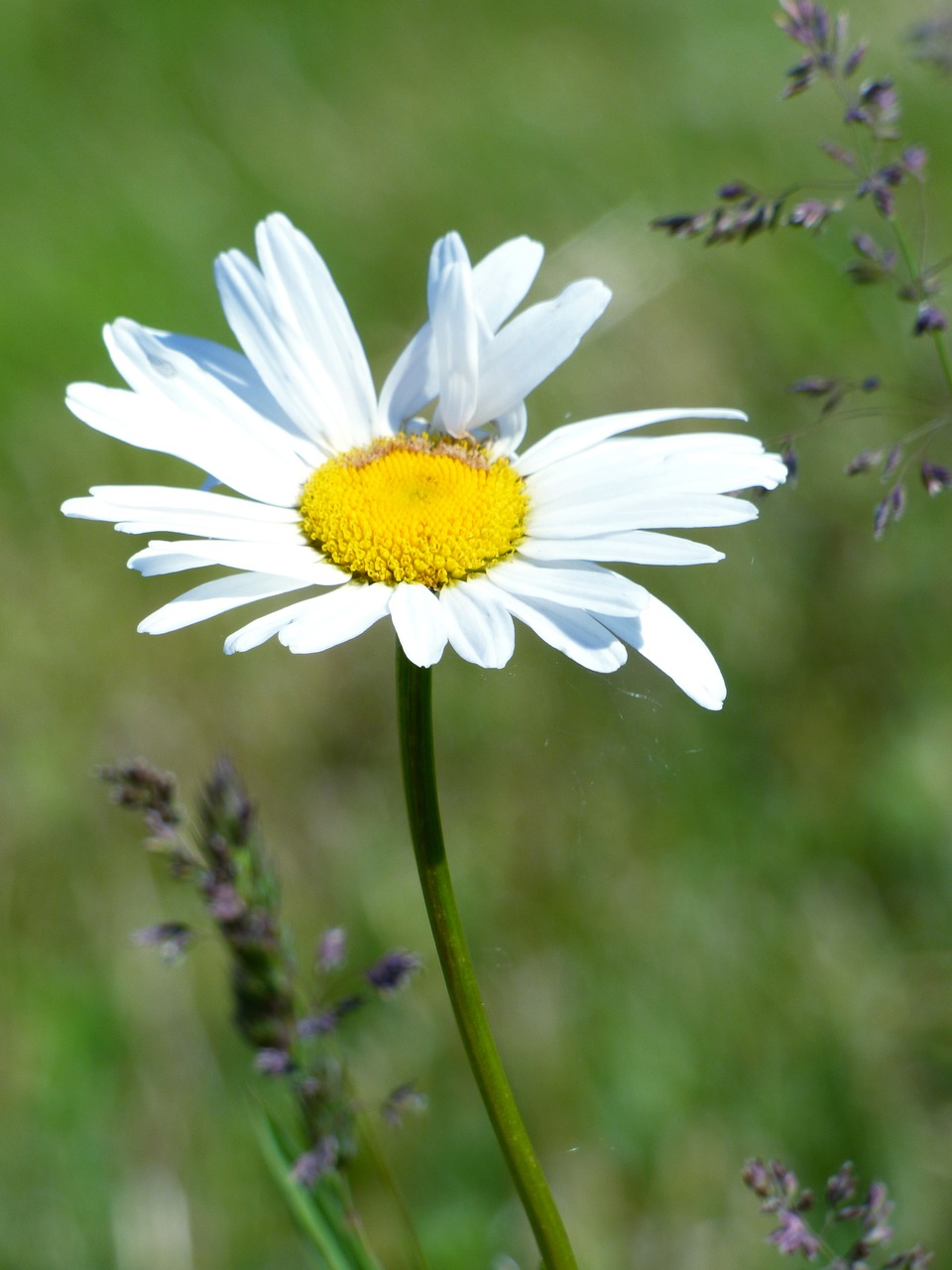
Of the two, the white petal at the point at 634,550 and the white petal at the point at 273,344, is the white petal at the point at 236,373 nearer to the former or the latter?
the white petal at the point at 273,344

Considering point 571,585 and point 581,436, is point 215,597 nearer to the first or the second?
point 571,585

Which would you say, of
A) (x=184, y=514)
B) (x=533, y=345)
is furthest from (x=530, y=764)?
(x=184, y=514)

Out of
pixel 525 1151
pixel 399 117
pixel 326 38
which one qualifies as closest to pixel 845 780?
pixel 525 1151

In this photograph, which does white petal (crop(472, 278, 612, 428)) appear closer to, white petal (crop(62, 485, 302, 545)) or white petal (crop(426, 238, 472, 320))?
white petal (crop(426, 238, 472, 320))

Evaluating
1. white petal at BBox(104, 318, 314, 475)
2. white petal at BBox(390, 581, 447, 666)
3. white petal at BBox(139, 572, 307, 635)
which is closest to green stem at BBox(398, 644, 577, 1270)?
white petal at BBox(390, 581, 447, 666)

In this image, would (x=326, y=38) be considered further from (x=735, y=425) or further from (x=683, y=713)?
(x=683, y=713)
